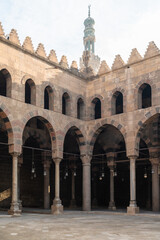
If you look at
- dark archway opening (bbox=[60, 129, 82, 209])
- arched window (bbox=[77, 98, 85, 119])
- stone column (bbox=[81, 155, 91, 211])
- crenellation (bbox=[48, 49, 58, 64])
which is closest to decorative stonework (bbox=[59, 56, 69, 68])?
crenellation (bbox=[48, 49, 58, 64])

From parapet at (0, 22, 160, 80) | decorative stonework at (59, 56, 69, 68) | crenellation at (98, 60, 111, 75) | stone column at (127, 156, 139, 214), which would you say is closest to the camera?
parapet at (0, 22, 160, 80)

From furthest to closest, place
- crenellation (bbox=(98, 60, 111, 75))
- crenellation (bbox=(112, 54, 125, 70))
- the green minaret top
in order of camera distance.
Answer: the green minaret top, crenellation (bbox=(98, 60, 111, 75)), crenellation (bbox=(112, 54, 125, 70))

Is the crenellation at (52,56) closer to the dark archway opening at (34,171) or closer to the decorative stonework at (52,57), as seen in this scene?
the decorative stonework at (52,57)

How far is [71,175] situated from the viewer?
28.7 m

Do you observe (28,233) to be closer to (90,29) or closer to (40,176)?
(40,176)

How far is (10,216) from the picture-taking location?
16.7 metres

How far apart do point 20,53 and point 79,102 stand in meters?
5.85

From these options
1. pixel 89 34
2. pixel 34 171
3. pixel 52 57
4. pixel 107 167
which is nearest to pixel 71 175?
pixel 107 167

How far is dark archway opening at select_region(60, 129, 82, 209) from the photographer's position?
2564 cm

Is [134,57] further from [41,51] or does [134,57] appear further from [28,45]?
[28,45]

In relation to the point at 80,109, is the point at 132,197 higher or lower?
lower

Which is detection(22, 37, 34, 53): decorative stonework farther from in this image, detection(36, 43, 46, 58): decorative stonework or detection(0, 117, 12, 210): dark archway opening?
detection(0, 117, 12, 210): dark archway opening

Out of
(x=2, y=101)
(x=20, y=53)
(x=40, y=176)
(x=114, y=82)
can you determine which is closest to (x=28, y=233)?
(x=2, y=101)

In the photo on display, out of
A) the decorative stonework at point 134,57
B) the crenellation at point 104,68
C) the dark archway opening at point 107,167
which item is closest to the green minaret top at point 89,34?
the dark archway opening at point 107,167
